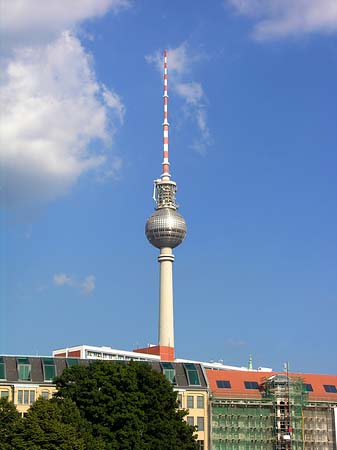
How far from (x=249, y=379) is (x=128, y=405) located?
37683 millimetres

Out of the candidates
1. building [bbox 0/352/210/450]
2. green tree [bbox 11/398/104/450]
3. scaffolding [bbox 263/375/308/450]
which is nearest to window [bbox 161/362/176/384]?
building [bbox 0/352/210/450]

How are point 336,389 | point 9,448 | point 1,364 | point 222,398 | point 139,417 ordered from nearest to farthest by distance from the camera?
point 9,448, point 139,417, point 1,364, point 222,398, point 336,389

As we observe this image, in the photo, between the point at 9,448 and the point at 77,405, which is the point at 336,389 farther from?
the point at 9,448


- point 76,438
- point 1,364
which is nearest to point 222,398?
point 1,364

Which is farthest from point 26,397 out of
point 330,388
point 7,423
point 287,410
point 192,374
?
point 330,388

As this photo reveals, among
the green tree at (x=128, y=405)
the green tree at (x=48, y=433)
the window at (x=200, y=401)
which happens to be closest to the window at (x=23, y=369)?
the green tree at (x=128, y=405)

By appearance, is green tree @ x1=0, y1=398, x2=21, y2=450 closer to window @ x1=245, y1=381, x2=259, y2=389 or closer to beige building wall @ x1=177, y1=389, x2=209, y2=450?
beige building wall @ x1=177, y1=389, x2=209, y2=450

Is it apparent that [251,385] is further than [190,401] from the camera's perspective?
Yes

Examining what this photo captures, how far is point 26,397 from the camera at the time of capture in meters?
111

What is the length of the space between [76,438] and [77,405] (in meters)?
10.5

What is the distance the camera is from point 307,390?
125750mm

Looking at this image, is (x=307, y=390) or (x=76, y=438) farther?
(x=307, y=390)

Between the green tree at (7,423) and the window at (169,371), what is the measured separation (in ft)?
106

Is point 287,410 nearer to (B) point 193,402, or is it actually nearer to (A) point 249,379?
(A) point 249,379
